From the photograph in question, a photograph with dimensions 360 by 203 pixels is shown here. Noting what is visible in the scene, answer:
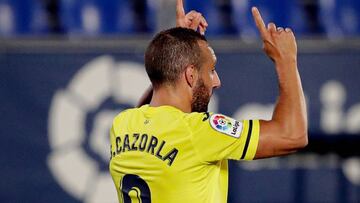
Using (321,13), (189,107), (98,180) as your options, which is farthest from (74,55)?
(189,107)

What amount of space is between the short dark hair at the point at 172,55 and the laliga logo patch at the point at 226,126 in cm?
21

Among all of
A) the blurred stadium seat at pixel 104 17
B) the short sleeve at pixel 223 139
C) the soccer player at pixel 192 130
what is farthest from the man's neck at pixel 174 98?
the blurred stadium seat at pixel 104 17

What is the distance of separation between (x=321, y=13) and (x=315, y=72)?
0.89 metres

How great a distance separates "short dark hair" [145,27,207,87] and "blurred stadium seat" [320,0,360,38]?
404 centimetres

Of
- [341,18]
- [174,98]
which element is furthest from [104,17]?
[174,98]

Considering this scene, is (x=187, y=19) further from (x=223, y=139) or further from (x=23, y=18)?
(x=23, y=18)

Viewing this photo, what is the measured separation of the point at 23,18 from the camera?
7457 millimetres

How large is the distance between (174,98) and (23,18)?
431cm

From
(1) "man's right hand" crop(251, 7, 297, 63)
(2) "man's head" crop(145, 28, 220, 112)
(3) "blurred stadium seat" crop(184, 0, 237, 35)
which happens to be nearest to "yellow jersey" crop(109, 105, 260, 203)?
(2) "man's head" crop(145, 28, 220, 112)

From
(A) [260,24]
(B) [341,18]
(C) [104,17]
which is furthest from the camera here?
(C) [104,17]

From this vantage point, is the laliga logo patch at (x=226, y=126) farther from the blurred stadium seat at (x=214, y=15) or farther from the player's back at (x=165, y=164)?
the blurred stadium seat at (x=214, y=15)

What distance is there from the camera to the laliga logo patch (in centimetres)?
329

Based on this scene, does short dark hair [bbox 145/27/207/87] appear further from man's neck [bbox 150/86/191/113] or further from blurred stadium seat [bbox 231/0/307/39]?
blurred stadium seat [bbox 231/0/307/39]

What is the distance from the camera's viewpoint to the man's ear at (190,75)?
3338 mm
